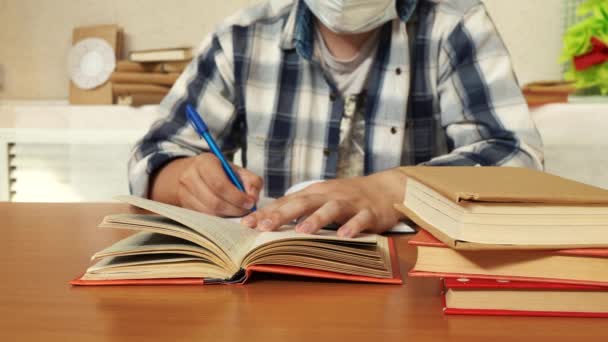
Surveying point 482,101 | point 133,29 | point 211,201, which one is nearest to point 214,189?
point 211,201

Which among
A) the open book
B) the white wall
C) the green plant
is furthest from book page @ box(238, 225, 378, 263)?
the white wall

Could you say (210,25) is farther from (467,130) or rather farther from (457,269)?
(457,269)

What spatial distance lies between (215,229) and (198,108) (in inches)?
28.0

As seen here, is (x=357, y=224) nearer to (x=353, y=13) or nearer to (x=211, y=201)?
(x=211, y=201)

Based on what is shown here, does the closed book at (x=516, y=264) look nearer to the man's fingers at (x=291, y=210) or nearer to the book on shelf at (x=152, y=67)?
the man's fingers at (x=291, y=210)

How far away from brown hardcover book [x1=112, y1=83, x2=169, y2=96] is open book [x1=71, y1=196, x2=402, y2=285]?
1.76 metres

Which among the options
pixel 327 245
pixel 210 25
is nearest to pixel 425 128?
pixel 327 245

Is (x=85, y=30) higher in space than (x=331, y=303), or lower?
higher

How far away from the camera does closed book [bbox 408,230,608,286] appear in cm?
48

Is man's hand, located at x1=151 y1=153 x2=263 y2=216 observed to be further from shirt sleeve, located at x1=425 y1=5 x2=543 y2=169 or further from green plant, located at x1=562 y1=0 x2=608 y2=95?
green plant, located at x1=562 y1=0 x2=608 y2=95

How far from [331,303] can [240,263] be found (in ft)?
0.30

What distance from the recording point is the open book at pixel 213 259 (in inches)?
23.0

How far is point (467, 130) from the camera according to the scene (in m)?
1.19

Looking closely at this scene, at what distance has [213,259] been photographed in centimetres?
59
